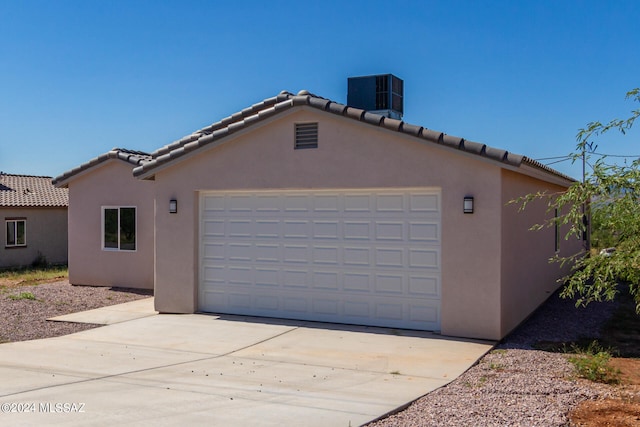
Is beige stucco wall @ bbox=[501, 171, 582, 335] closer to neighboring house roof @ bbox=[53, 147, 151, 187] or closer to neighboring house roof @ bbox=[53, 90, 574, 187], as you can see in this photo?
neighboring house roof @ bbox=[53, 90, 574, 187]

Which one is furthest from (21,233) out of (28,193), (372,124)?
(372,124)

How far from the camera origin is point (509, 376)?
310 inches

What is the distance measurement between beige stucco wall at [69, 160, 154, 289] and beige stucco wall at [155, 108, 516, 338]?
13.9 feet

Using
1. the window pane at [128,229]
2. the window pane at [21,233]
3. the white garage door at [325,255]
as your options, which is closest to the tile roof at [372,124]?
the white garage door at [325,255]

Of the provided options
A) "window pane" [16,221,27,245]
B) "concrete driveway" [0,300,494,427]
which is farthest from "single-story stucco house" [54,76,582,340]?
"window pane" [16,221,27,245]

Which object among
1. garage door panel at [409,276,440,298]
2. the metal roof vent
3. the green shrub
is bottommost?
the green shrub

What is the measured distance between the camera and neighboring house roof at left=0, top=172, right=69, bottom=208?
2516 centimetres

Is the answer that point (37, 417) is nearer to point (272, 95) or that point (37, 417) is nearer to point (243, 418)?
point (243, 418)

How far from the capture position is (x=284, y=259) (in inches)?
466

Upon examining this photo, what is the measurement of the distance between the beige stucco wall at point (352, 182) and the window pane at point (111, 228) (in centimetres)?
516

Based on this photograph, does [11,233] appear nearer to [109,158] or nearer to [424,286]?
[109,158]

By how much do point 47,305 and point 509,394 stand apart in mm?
10750

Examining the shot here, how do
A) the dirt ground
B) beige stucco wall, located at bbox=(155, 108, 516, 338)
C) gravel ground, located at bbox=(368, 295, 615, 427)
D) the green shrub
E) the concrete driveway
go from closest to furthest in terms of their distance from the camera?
the dirt ground < gravel ground, located at bbox=(368, 295, 615, 427) < the concrete driveway < the green shrub < beige stucco wall, located at bbox=(155, 108, 516, 338)

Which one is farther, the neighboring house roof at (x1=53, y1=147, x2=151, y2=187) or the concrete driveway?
the neighboring house roof at (x1=53, y1=147, x2=151, y2=187)
